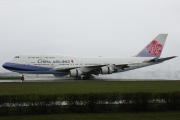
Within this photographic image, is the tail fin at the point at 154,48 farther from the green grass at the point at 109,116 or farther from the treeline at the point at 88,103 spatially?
the green grass at the point at 109,116

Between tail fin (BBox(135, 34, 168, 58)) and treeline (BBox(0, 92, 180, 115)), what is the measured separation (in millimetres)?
40996

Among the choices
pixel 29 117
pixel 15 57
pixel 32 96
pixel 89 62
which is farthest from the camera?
pixel 89 62

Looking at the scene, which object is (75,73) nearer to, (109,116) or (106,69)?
(106,69)

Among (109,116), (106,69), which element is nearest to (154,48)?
(106,69)

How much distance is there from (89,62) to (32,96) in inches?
1487

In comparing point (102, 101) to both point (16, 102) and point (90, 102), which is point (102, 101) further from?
point (16, 102)

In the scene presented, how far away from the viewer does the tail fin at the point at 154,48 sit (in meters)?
53.5

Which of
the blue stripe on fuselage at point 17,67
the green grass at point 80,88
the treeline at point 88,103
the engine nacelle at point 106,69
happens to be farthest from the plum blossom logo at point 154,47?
the treeline at point 88,103

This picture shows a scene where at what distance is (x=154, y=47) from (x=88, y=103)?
4309 cm

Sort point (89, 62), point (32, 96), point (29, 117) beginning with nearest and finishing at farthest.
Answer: point (29, 117) < point (32, 96) < point (89, 62)

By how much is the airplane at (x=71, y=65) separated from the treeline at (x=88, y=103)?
31219mm

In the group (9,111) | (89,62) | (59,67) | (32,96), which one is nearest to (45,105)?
(32,96)

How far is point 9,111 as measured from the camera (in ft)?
40.0

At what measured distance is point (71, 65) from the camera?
48.1 m
